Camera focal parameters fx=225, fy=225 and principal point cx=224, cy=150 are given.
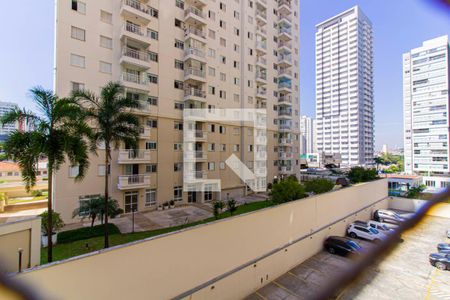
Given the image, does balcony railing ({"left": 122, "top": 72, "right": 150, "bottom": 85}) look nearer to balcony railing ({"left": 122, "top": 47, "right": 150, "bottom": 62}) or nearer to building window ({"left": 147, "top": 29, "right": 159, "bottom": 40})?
balcony railing ({"left": 122, "top": 47, "right": 150, "bottom": 62})

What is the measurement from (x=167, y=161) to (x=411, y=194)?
28025 millimetres

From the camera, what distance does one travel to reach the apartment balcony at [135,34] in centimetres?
2027

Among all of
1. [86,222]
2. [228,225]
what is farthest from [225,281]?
[86,222]

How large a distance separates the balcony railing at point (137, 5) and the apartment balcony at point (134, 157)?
44.0ft

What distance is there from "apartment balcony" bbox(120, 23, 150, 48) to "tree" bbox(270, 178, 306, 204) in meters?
18.4

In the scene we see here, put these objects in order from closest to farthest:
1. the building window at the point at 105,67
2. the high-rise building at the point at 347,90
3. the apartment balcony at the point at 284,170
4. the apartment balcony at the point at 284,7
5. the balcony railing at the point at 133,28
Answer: the building window at the point at 105,67, the balcony railing at the point at 133,28, the apartment balcony at the point at 284,170, the apartment balcony at the point at 284,7, the high-rise building at the point at 347,90

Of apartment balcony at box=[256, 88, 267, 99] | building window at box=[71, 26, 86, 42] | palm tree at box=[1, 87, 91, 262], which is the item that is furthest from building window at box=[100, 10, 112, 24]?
apartment balcony at box=[256, 88, 267, 99]

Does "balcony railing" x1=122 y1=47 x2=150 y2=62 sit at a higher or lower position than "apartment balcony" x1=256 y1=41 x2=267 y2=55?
lower

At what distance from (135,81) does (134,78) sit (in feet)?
0.92

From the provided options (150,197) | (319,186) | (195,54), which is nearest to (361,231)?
(319,186)

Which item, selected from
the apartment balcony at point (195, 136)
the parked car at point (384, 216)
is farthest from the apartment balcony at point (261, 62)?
the parked car at point (384, 216)

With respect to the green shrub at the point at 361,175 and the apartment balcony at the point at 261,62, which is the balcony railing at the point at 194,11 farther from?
the green shrub at the point at 361,175

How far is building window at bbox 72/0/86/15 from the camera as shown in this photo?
60.4ft

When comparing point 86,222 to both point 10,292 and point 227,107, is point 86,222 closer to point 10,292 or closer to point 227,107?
point 10,292
